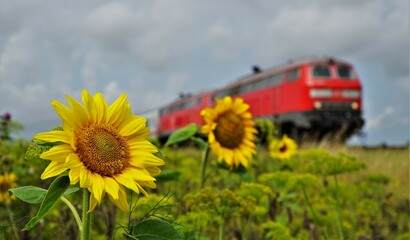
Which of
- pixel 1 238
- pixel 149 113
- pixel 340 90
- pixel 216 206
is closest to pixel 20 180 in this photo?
pixel 216 206

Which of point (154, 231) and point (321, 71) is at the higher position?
point (321, 71)

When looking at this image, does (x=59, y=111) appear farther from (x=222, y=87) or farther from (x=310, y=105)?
(x=222, y=87)

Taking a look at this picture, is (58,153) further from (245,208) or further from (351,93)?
(351,93)

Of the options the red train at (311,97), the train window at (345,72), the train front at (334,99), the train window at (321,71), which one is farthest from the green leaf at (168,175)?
the train window at (345,72)

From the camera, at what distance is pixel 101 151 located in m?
1.84

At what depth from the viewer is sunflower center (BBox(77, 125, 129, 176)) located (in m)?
1.82

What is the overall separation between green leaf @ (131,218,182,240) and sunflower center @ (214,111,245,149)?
7.42 feet

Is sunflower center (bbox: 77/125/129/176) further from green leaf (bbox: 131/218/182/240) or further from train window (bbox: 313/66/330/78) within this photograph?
train window (bbox: 313/66/330/78)

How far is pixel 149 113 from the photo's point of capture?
37594 millimetres

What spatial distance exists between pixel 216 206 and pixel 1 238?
1179 mm

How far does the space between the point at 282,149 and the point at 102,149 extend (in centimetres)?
519

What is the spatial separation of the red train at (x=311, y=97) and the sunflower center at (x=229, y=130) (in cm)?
1502

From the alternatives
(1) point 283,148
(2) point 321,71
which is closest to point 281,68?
(2) point 321,71

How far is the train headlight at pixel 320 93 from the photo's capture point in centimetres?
1977
